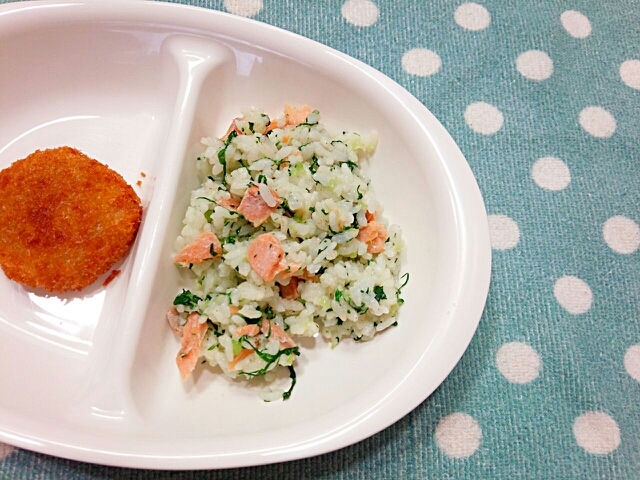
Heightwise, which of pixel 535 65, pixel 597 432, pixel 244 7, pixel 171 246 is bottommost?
pixel 597 432

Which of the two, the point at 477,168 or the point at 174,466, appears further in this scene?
the point at 477,168

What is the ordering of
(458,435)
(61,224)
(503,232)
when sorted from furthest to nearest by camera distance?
(503,232), (61,224), (458,435)

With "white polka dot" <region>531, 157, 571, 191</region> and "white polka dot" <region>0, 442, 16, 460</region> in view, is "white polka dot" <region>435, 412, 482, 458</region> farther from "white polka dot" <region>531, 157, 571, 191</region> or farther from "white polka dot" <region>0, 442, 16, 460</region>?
"white polka dot" <region>0, 442, 16, 460</region>

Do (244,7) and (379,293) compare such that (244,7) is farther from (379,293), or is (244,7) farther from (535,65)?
(379,293)

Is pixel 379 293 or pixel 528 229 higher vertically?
pixel 379 293

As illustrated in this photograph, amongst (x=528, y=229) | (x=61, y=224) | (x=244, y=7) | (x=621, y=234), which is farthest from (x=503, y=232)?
(x=61, y=224)

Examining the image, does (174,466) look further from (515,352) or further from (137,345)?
(515,352)

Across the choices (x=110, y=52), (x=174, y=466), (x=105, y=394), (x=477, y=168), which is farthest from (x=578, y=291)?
(x=110, y=52)
